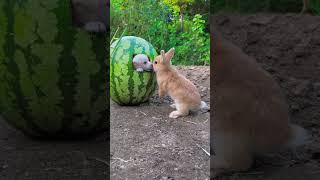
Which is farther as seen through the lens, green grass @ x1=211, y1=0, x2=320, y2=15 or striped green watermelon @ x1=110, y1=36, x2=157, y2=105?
green grass @ x1=211, y1=0, x2=320, y2=15

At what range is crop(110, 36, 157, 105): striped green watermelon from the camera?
1.95 metres

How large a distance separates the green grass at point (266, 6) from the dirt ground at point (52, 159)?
4.69ft

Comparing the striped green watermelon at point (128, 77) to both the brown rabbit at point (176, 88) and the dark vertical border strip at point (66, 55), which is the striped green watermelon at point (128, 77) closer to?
the brown rabbit at point (176, 88)

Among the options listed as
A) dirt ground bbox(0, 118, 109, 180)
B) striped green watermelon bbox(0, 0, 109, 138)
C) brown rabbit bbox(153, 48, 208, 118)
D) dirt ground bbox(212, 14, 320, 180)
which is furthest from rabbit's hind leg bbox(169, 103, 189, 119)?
striped green watermelon bbox(0, 0, 109, 138)

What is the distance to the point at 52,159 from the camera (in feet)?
4.17

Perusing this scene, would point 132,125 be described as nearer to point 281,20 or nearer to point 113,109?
point 113,109

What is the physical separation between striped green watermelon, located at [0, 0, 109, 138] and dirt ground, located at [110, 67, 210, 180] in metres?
0.22

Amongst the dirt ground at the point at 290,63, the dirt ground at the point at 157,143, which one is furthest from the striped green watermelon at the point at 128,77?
the dirt ground at the point at 290,63

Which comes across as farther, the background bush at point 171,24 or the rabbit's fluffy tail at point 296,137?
the background bush at point 171,24

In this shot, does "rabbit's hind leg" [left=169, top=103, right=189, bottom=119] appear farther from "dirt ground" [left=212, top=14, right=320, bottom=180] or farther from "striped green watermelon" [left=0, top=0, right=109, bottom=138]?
"striped green watermelon" [left=0, top=0, right=109, bottom=138]

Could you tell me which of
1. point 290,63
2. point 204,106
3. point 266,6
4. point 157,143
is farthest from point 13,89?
point 266,6

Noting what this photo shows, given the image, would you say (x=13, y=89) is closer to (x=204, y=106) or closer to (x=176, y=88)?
(x=176, y=88)

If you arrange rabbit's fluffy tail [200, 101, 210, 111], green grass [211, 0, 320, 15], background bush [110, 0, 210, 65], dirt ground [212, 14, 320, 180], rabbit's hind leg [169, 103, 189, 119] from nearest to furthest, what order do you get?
dirt ground [212, 14, 320, 180]
rabbit's hind leg [169, 103, 189, 119]
rabbit's fluffy tail [200, 101, 210, 111]
green grass [211, 0, 320, 15]
background bush [110, 0, 210, 65]

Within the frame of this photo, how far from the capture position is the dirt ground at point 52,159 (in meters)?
1.19
